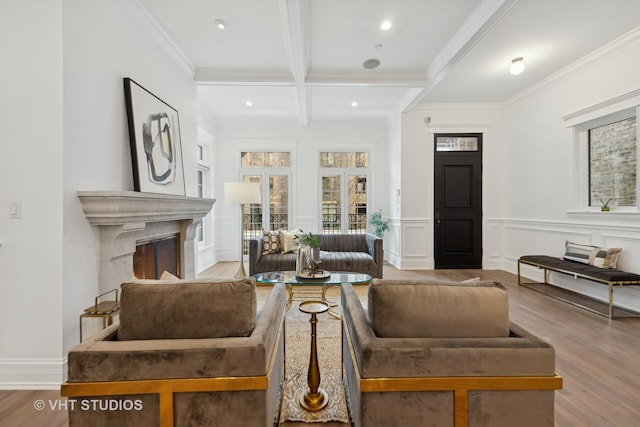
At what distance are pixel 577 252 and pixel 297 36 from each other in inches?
163

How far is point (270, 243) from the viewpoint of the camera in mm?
4609

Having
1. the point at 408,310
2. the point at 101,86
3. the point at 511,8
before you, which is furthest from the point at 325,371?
the point at 511,8

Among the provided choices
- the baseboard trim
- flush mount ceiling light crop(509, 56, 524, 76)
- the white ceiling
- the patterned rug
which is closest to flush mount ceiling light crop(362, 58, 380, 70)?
the white ceiling

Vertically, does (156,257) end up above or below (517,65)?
below

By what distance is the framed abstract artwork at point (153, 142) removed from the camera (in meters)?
2.69

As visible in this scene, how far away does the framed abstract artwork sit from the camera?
2689mm

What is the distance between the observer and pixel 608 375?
2096mm

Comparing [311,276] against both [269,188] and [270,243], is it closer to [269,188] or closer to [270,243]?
[270,243]

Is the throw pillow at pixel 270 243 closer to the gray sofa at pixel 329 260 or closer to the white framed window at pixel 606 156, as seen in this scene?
the gray sofa at pixel 329 260

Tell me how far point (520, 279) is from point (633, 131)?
7.71ft

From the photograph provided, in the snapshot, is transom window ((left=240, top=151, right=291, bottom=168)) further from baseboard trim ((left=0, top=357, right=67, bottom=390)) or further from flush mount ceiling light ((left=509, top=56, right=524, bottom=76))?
baseboard trim ((left=0, top=357, right=67, bottom=390))

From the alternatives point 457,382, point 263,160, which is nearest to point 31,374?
point 457,382

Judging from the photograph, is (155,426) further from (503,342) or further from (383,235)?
(383,235)

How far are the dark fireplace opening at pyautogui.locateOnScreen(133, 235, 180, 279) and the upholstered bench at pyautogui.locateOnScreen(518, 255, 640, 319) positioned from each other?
14.9ft
